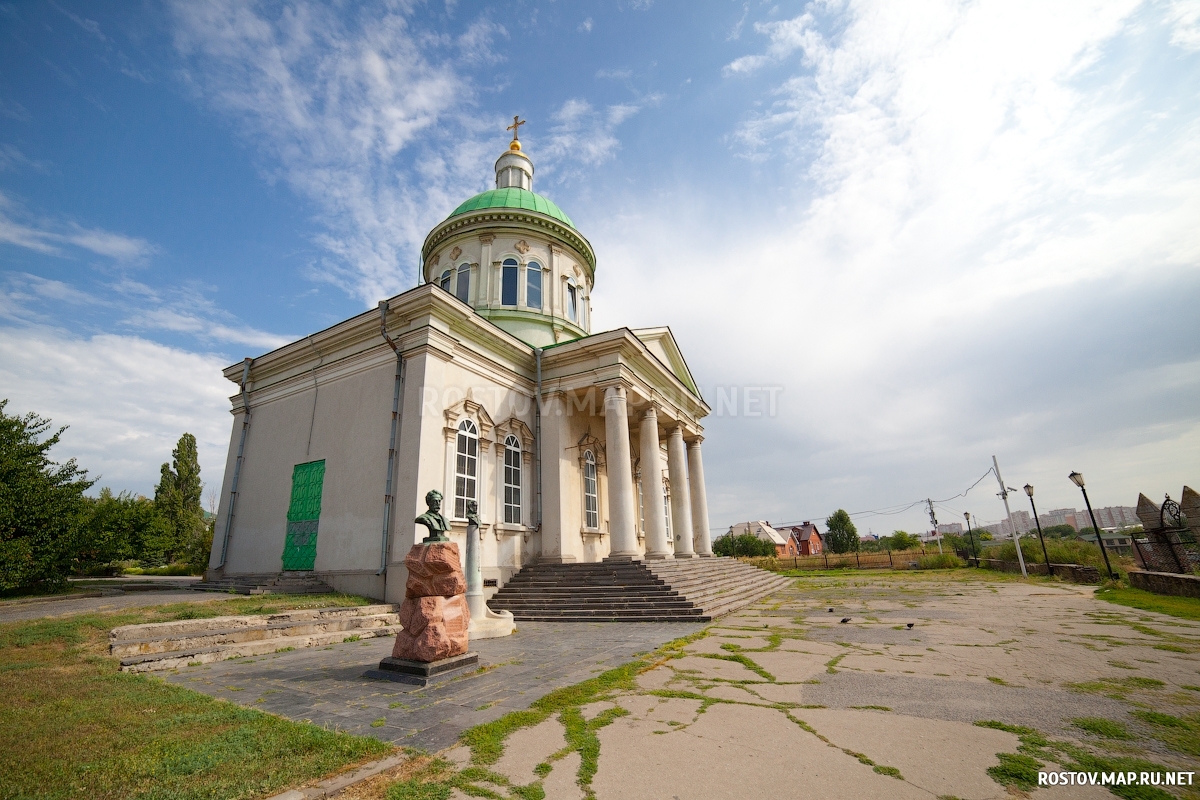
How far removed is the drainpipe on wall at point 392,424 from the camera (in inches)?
470

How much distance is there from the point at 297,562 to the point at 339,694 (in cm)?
1002

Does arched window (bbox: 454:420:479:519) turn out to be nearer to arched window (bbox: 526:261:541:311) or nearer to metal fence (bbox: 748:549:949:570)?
arched window (bbox: 526:261:541:311)

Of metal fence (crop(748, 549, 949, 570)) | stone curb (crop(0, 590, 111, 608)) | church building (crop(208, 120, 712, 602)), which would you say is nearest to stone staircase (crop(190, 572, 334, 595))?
church building (crop(208, 120, 712, 602))

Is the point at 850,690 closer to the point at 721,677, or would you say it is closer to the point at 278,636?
the point at 721,677

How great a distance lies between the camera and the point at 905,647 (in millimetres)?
7043

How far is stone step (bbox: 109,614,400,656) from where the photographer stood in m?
6.86

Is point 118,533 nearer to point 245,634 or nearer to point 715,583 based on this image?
point 245,634

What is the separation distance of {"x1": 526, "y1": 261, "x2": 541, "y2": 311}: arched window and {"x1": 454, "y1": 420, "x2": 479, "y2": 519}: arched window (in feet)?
22.8

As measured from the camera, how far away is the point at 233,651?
24.5 feet

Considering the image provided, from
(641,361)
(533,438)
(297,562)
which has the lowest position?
(297,562)

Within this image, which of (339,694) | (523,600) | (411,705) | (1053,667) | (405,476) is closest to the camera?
(411,705)

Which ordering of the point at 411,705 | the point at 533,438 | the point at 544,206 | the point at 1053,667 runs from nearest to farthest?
1. the point at 411,705
2. the point at 1053,667
3. the point at 533,438
4. the point at 544,206

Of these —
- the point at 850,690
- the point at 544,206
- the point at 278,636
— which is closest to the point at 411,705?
the point at 850,690

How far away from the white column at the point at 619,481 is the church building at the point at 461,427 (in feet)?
0.14
